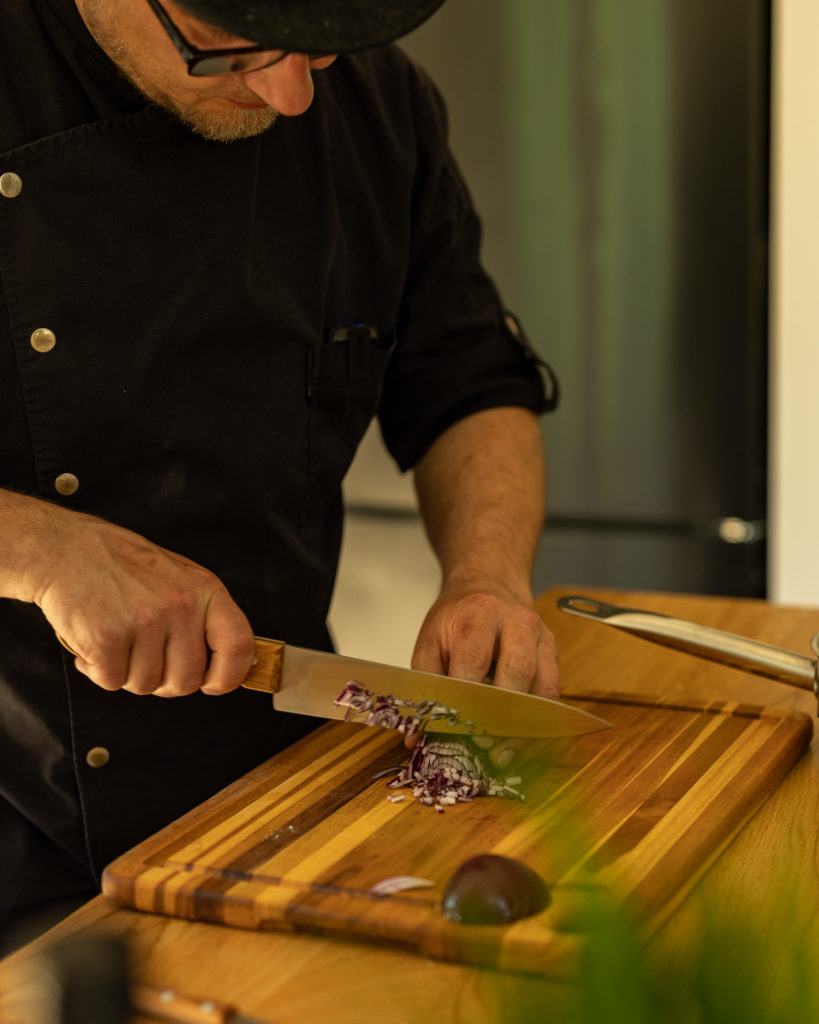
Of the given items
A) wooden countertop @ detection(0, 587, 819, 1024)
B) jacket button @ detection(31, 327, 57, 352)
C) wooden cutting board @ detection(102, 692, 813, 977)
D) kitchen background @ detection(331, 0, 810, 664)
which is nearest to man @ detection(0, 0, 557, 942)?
Answer: jacket button @ detection(31, 327, 57, 352)

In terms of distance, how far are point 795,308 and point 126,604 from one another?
1.67m

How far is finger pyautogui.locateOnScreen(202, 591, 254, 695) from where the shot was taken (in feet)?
3.12

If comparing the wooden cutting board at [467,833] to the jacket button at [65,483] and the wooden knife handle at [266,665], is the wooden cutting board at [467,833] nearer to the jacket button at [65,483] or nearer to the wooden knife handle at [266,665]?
the wooden knife handle at [266,665]

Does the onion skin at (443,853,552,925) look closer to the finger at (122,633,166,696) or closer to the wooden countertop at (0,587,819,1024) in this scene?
the wooden countertop at (0,587,819,1024)

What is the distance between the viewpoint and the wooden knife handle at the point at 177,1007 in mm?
680

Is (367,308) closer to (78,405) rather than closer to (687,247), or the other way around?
(78,405)

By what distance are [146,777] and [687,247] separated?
5.19 ft

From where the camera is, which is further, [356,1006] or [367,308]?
[367,308]

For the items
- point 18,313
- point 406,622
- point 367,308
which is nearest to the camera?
point 18,313

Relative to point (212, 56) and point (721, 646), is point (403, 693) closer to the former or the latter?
point (721, 646)

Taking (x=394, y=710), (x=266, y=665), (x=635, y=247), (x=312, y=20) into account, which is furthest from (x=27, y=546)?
(x=635, y=247)

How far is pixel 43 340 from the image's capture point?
3.48 feet

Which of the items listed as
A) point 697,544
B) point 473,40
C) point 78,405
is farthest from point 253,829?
point 473,40

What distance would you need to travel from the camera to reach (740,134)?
2268 millimetres
